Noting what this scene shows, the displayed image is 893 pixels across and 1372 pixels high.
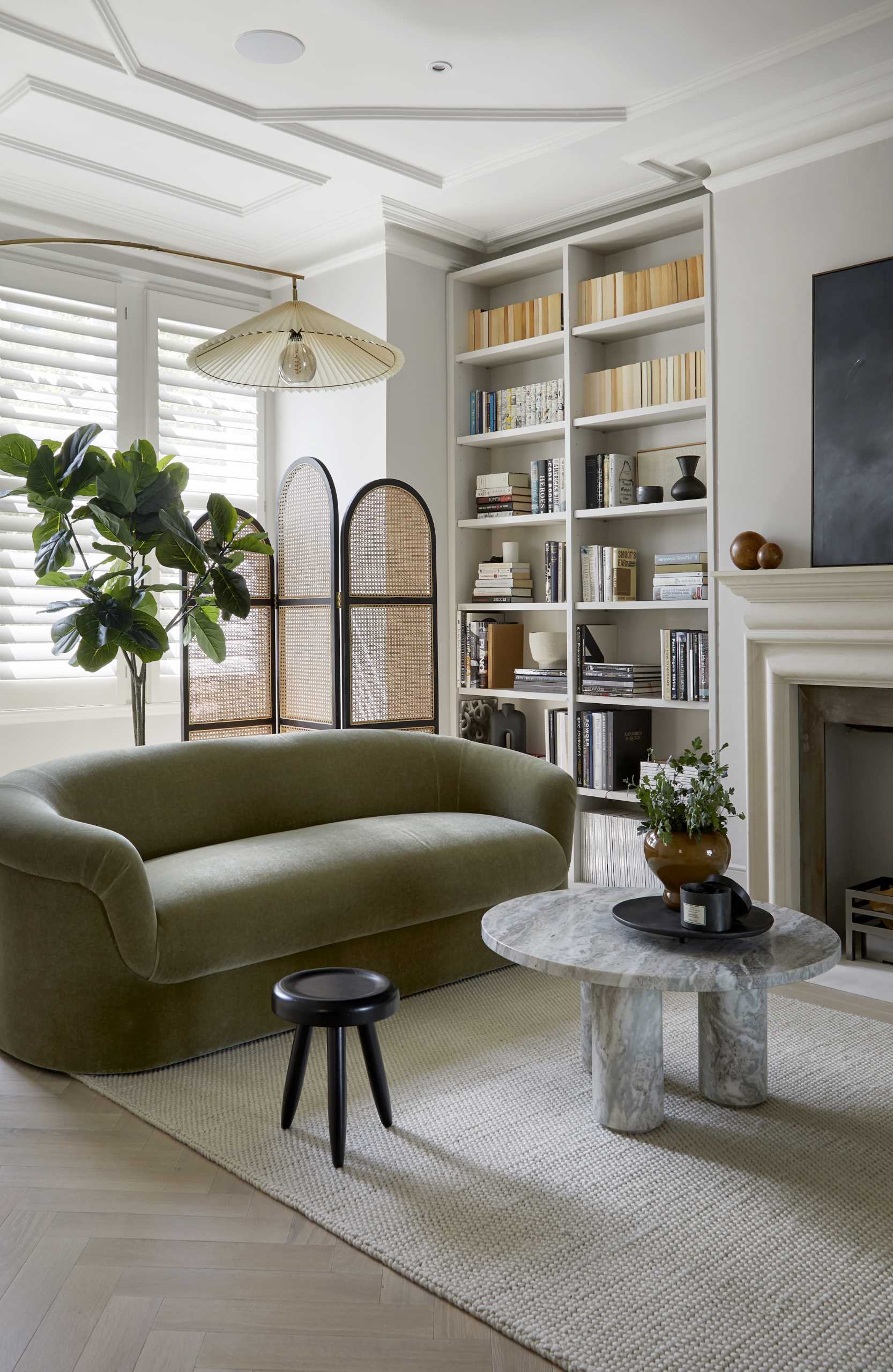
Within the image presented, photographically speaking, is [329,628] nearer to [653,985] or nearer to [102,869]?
[102,869]

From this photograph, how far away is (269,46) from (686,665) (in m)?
2.53

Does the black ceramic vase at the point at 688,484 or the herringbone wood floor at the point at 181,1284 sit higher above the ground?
the black ceramic vase at the point at 688,484

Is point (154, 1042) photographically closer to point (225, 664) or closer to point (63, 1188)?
point (63, 1188)

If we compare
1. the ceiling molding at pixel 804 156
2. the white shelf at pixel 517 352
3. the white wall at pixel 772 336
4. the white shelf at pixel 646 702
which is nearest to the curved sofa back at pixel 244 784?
the white shelf at pixel 646 702

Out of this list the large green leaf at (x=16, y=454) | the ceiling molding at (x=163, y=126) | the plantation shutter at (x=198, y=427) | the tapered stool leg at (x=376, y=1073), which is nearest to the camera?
the tapered stool leg at (x=376, y=1073)

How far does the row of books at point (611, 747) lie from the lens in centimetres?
447

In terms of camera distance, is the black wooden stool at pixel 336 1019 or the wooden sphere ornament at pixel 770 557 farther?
the wooden sphere ornament at pixel 770 557

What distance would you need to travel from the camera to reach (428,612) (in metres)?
4.64

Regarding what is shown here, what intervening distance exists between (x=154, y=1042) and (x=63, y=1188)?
57 centimetres

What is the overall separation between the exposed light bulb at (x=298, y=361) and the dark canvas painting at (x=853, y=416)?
71.9 inches

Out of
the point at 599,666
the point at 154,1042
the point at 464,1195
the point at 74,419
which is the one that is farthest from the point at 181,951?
the point at 74,419

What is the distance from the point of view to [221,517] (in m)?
4.22

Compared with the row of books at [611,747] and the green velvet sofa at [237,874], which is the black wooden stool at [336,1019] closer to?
the green velvet sofa at [237,874]

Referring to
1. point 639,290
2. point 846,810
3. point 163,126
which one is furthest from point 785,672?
point 163,126
